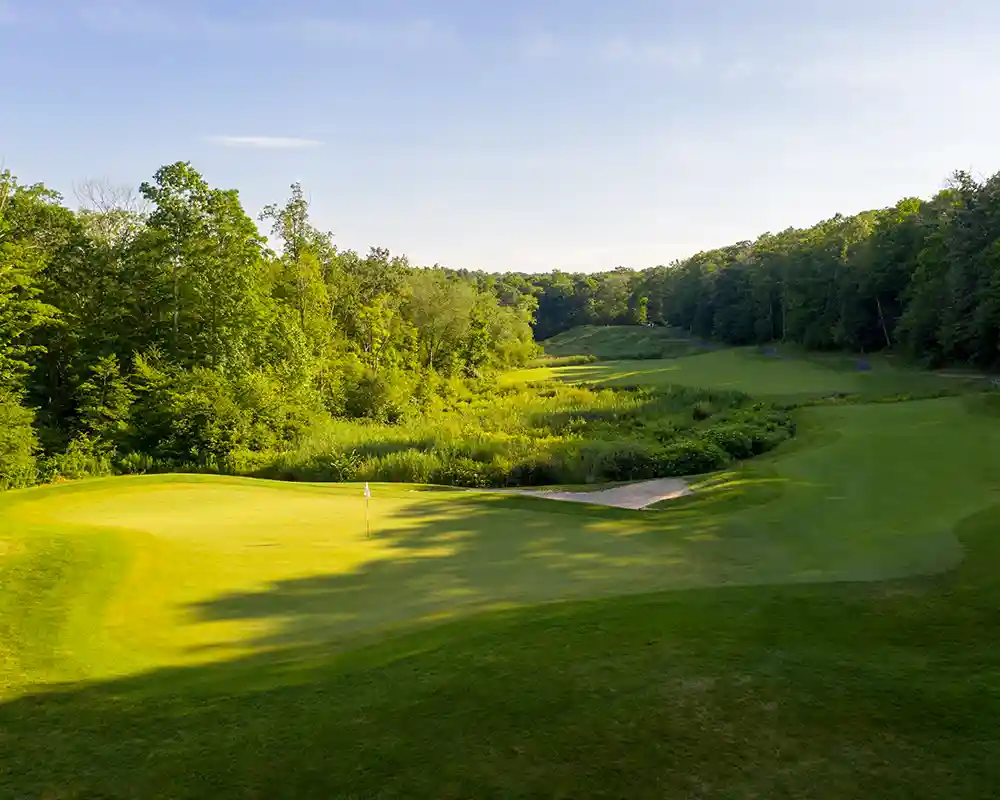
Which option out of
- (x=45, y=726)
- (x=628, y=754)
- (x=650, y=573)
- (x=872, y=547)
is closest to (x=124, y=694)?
(x=45, y=726)

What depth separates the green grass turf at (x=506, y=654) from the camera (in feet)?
14.4

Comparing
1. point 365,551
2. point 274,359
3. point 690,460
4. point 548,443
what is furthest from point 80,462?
point 690,460

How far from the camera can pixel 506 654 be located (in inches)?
248

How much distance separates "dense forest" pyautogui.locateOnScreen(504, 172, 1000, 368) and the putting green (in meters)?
33.8

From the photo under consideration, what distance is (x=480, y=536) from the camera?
1216 centimetres

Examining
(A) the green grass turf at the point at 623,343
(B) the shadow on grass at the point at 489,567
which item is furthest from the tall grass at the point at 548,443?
(A) the green grass turf at the point at 623,343

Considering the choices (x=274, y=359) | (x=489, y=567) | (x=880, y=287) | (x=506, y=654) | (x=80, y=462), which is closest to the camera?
(x=506, y=654)

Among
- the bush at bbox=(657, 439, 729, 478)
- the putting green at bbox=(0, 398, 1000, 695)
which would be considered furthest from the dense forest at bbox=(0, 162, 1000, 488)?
the putting green at bbox=(0, 398, 1000, 695)

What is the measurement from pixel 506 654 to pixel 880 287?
63409 millimetres

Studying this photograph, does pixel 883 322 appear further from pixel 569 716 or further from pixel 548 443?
pixel 569 716

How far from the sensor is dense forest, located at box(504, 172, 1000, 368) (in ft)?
147

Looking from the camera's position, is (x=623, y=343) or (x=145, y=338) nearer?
(x=145, y=338)

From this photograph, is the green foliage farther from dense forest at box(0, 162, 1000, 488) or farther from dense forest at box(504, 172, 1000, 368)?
dense forest at box(504, 172, 1000, 368)

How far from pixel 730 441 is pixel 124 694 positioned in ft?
71.1
